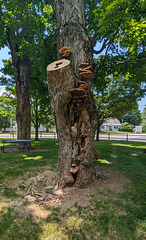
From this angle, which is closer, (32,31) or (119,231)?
(119,231)

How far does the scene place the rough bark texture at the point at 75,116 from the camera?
12.2ft

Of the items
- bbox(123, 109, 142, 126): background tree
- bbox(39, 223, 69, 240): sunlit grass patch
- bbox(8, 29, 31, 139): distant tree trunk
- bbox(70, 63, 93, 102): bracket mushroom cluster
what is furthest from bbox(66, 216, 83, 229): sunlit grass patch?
bbox(123, 109, 142, 126): background tree

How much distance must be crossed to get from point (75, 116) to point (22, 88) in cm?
707

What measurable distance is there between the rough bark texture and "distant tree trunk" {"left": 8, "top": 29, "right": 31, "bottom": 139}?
625cm

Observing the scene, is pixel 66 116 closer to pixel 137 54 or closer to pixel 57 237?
pixel 57 237

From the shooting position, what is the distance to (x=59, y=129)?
12.8ft

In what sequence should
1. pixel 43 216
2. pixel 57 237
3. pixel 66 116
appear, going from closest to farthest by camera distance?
pixel 57 237
pixel 43 216
pixel 66 116

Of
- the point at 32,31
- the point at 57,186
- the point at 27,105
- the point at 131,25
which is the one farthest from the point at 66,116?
the point at 32,31

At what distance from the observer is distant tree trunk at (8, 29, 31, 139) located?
939 cm

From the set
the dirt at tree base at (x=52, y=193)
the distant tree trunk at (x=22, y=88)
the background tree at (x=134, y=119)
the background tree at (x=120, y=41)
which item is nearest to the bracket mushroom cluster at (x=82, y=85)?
the background tree at (x=120, y=41)

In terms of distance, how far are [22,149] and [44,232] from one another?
8.05m

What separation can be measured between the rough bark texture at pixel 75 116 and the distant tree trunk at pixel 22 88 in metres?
6.25

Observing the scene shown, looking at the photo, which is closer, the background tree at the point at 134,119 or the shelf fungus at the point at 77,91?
the shelf fungus at the point at 77,91

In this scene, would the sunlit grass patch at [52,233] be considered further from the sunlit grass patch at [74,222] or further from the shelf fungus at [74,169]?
the shelf fungus at [74,169]
